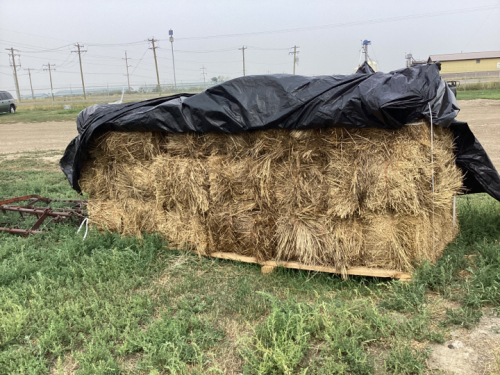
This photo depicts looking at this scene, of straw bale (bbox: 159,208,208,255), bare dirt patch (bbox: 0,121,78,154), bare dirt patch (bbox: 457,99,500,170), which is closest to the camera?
straw bale (bbox: 159,208,208,255)

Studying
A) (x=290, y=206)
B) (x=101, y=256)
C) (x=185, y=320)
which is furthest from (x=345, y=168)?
(x=101, y=256)

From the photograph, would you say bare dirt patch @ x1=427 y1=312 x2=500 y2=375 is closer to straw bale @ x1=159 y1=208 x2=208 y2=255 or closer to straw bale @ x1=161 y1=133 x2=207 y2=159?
straw bale @ x1=159 y1=208 x2=208 y2=255

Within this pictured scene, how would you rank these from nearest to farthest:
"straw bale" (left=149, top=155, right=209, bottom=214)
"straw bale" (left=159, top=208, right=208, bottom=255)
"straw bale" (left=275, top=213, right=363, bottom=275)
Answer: "straw bale" (left=275, top=213, right=363, bottom=275) → "straw bale" (left=149, top=155, right=209, bottom=214) → "straw bale" (left=159, top=208, right=208, bottom=255)

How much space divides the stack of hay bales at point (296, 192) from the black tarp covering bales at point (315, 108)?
0.17 meters

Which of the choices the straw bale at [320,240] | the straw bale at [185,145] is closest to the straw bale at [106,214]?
the straw bale at [185,145]

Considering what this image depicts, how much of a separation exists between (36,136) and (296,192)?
18139 millimetres

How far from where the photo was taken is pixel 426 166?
12.6 feet

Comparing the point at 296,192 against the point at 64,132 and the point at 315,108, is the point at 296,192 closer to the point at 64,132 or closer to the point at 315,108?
the point at 315,108

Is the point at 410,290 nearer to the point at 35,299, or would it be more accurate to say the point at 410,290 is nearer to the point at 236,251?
the point at 236,251

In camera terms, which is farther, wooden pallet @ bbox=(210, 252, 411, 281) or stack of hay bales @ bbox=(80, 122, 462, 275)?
wooden pallet @ bbox=(210, 252, 411, 281)

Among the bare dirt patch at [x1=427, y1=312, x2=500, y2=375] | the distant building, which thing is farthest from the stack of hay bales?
the distant building

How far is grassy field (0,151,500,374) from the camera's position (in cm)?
290

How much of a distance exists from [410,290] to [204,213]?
267 centimetres

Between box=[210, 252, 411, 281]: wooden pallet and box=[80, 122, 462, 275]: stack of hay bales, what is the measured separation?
2.7 inches
